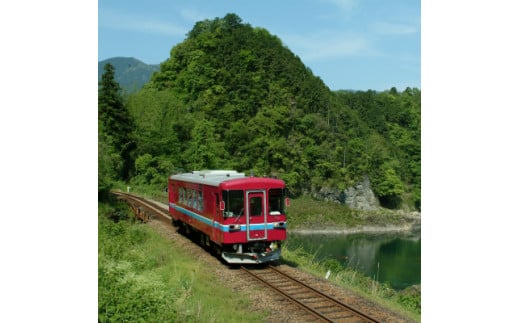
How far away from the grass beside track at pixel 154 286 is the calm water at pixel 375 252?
13.4 meters

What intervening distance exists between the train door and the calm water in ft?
44.6

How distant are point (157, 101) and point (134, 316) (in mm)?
52394

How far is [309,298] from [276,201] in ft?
12.8

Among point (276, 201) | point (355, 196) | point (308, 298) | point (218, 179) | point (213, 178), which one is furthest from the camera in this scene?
point (355, 196)

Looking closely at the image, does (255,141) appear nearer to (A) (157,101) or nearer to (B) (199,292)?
(A) (157,101)

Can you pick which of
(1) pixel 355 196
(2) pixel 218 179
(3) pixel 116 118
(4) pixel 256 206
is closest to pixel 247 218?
(4) pixel 256 206

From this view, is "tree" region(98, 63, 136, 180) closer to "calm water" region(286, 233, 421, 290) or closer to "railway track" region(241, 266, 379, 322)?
"calm water" region(286, 233, 421, 290)

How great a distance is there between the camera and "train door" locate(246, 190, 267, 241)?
14531mm

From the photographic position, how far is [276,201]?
49.1 ft

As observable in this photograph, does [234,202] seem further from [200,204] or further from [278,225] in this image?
[200,204]

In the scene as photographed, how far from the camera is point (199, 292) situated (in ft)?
38.5

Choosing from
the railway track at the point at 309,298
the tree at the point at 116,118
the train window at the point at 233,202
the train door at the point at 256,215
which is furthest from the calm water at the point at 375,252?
the tree at the point at 116,118

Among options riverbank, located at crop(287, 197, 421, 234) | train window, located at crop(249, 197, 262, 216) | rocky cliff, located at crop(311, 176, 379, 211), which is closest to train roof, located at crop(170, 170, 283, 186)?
train window, located at crop(249, 197, 262, 216)
